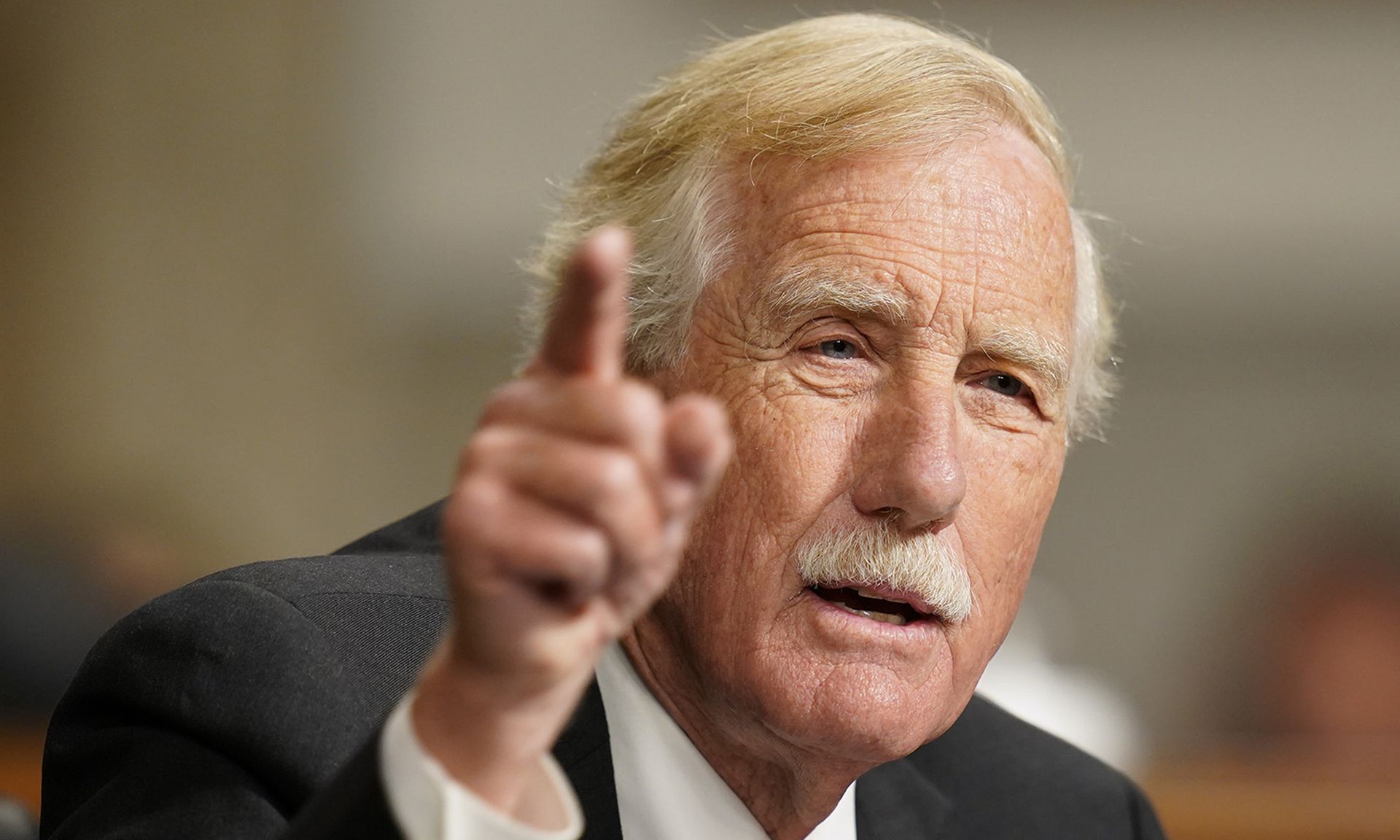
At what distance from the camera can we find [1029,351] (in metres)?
1.89

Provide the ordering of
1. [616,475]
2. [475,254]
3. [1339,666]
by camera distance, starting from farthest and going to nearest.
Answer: [475,254]
[1339,666]
[616,475]

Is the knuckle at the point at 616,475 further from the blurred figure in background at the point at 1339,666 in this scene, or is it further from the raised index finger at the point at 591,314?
the blurred figure in background at the point at 1339,666

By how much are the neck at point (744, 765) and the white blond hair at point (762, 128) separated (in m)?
0.38

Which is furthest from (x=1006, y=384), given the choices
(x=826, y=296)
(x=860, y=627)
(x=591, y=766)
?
(x=591, y=766)

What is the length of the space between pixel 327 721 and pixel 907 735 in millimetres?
655

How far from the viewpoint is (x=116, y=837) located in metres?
1.38

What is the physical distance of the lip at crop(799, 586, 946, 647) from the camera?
171cm

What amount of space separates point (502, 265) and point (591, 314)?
5.28 meters

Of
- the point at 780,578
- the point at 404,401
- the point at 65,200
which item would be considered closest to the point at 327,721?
the point at 780,578

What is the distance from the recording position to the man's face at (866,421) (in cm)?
173

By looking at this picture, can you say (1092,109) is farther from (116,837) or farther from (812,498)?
(116,837)

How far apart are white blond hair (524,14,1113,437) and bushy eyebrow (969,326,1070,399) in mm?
147

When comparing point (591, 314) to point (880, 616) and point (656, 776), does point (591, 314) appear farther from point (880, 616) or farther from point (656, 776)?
point (656, 776)

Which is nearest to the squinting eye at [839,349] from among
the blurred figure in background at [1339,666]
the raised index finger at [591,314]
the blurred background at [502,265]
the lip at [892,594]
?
the lip at [892,594]
